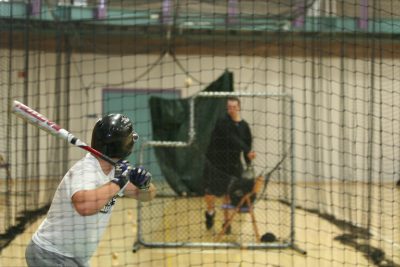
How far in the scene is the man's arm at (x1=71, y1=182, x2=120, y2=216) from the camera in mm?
2054

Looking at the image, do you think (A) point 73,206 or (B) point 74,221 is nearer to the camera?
(A) point 73,206

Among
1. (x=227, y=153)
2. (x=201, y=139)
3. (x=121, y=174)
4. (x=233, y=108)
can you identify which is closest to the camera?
(x=121, y=174)

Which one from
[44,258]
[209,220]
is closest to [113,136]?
[44,258]

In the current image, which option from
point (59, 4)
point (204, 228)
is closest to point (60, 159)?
point (59, 4)

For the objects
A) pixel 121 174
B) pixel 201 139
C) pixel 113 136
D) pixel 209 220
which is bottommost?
pixel 209 220

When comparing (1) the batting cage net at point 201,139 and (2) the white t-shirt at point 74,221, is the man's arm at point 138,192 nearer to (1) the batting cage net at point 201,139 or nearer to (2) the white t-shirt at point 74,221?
(1) the batting cage net at point 201,139

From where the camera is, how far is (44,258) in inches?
87.9

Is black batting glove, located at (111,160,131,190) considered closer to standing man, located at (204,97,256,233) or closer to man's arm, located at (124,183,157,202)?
man's arm, located at (124,183,157,202)

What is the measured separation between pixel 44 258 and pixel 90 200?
42cm

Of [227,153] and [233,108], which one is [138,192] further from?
[227,153]

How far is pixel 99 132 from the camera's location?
2264 mm

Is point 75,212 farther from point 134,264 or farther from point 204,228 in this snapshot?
point 204,228

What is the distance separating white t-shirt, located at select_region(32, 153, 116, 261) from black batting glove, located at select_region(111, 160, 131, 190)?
0.06 metres

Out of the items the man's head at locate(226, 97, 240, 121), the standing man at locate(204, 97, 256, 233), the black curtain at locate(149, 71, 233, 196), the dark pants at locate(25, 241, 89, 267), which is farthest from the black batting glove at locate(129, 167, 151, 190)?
the black curtain at locate(149, 71, 233, 196)
